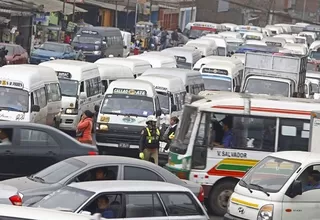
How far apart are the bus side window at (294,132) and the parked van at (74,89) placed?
11.1m

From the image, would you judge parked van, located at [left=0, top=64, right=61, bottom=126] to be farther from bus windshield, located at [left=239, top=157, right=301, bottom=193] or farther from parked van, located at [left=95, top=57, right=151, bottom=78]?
bus windshield, located at [left=239, top=157, right=301, bottom=193]

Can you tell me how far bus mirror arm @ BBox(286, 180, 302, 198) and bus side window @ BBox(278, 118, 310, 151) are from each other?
3395mm

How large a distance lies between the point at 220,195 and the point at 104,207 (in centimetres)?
663

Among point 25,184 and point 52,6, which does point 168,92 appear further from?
point 52,6

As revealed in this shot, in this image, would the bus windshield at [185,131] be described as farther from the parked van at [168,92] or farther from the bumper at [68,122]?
the bumper at [68,122]

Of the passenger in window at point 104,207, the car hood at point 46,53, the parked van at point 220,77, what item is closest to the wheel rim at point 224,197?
the passenger in window at point 104,207

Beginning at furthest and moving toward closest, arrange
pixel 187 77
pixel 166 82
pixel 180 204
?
pixel 187 77 → pixel 166 82 → pixel 180 204

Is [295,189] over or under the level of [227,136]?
under

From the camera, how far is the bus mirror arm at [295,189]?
14766mm

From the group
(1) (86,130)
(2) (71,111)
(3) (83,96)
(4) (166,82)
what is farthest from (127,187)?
(3) (83,96)

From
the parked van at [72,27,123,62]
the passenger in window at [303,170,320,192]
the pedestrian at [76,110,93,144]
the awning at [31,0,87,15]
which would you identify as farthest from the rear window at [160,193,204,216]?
the awning at [31,0,87,15]

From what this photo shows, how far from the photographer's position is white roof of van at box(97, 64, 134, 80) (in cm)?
3206

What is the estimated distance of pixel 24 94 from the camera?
24344 mm

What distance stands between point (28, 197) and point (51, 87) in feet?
43.0
